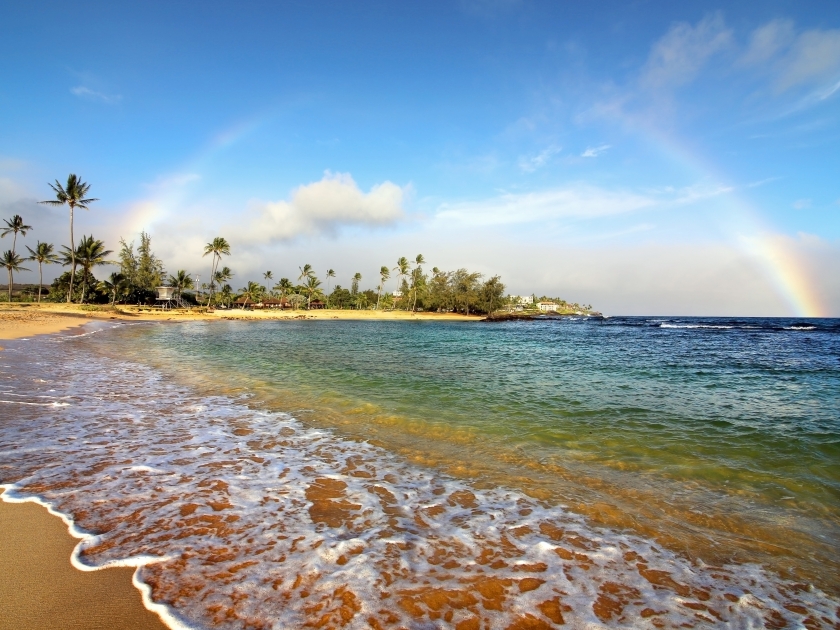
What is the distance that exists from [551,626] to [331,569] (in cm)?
180

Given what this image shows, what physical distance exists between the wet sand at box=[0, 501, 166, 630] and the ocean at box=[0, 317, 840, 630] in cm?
15

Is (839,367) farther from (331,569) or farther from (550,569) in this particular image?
(331,569)

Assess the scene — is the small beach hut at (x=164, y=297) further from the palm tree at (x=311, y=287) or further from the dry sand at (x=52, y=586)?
the dry sand at (x=52, y=586)

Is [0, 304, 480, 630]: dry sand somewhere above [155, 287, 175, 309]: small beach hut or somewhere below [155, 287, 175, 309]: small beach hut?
below

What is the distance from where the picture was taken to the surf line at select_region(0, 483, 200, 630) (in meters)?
2.78

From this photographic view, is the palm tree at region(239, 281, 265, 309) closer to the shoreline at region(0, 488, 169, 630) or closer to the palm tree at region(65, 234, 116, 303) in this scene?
the palm tree at region(65, 234, 116, 303)

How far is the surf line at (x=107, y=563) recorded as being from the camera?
2.78 m

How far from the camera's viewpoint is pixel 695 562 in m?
3.98

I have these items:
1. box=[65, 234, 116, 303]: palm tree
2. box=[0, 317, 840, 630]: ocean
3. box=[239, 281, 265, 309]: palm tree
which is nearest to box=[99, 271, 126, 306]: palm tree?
box=[65, 234, 116, 303]: palm tree

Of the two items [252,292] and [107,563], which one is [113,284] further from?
[107,563]

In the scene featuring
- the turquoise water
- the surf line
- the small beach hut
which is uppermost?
the small beach hut

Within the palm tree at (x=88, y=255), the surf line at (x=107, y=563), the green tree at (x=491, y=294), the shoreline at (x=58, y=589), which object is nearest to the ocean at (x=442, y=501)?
the surf line at (x=107, y=563)

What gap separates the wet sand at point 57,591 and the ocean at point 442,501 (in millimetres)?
147

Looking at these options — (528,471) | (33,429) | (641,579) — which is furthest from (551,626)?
(33,429)
